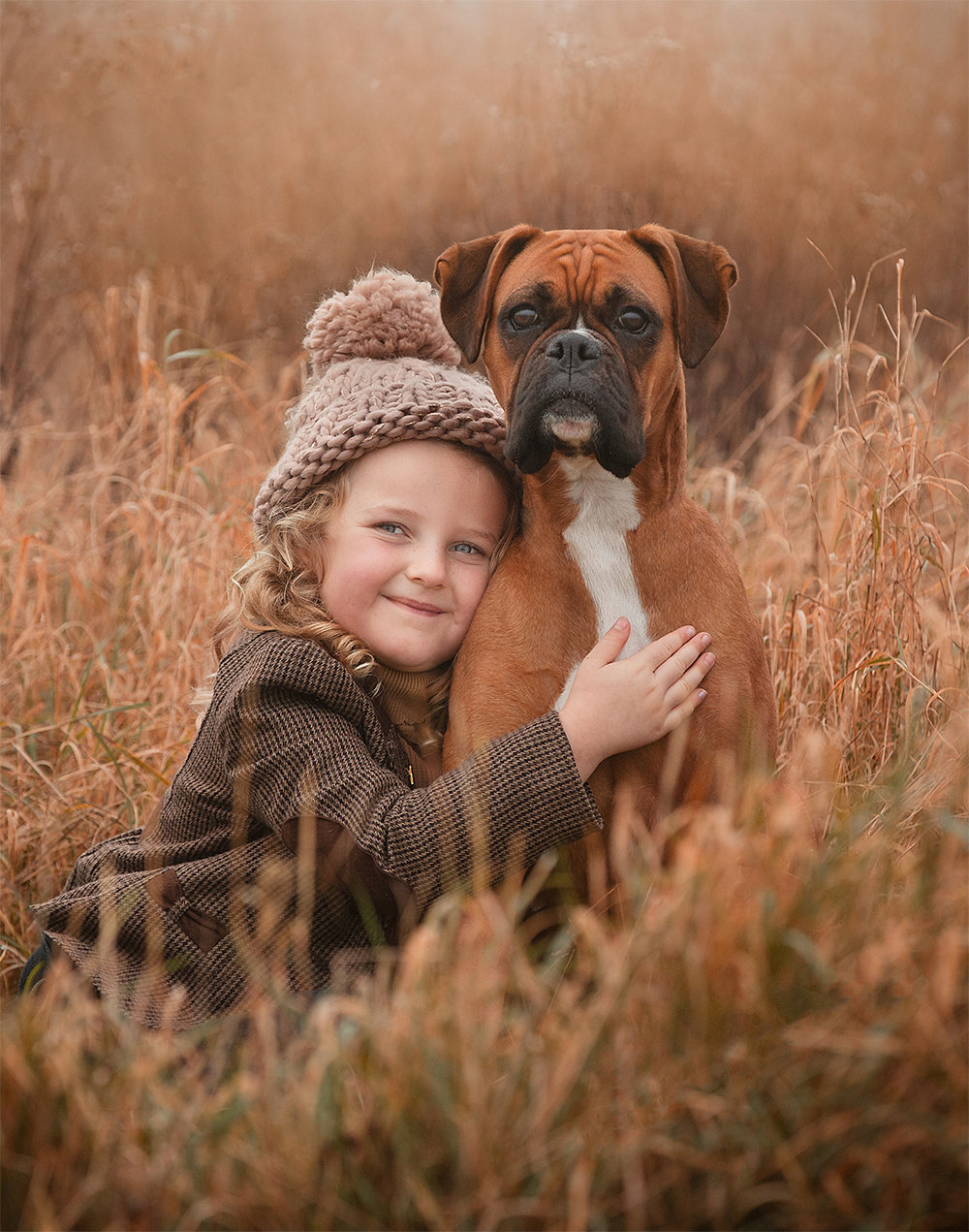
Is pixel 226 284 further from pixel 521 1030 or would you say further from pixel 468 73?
pixel 521 1030

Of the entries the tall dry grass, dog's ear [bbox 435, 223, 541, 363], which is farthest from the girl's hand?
dog's ear [bbox 435, 223, 541, 363]

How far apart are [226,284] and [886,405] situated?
4.66m

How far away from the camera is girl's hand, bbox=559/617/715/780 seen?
238cm

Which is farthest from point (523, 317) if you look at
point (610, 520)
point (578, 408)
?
point (610, 520)

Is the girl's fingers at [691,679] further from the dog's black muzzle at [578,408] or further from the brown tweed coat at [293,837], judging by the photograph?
the dog's black muzzle at [578,408]

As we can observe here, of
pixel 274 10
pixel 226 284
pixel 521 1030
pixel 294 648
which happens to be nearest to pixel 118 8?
pixel 274 10

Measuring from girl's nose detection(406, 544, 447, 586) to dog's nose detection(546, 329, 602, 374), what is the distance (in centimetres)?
49

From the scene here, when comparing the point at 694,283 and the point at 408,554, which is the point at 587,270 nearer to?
the point at 694,283

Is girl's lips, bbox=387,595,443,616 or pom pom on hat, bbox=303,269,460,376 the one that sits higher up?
pom pom on hat, bbox=303,269,460,376

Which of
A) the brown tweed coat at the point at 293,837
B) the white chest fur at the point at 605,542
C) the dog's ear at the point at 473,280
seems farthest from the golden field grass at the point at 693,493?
the dog's ear at the point at 473,280

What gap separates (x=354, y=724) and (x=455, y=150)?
576cm

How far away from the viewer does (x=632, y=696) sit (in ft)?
7.82

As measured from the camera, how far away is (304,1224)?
1417mm

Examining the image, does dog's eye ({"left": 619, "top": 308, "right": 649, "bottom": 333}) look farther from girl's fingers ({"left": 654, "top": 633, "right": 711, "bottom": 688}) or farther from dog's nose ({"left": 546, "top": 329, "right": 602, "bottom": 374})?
girl's fingers ({"left": 654, "top": 633, "right": 711, "bottom": 688})
